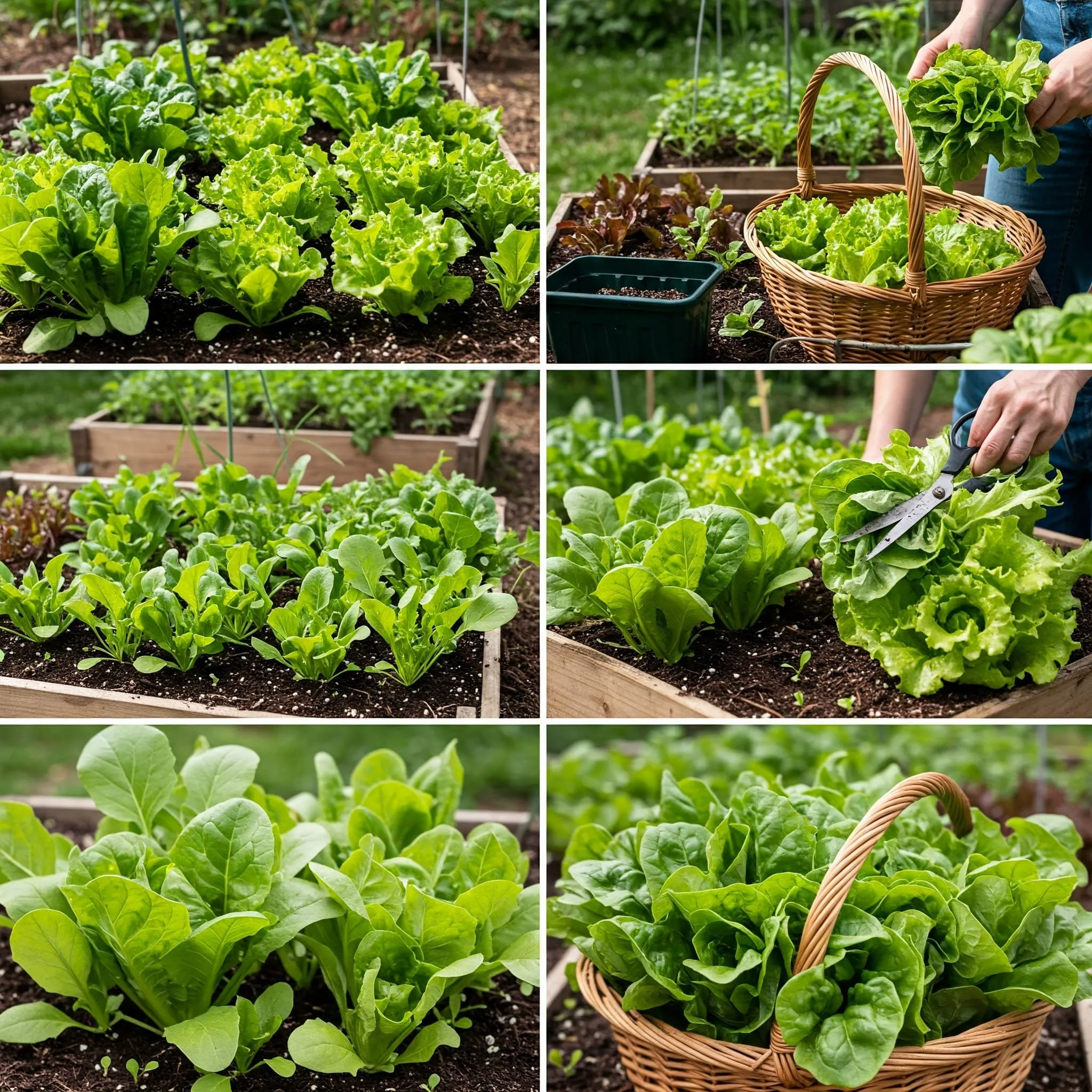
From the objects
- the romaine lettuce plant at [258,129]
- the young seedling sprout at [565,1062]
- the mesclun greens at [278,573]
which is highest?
the romaine lettuce plant at [258,129]

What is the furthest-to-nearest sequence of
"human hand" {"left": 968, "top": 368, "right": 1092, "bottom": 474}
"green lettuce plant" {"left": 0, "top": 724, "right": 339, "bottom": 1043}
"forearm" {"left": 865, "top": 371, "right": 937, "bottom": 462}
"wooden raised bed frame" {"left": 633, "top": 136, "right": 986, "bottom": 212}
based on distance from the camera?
"wooden raised bed frame" {"left": 633, "top": 136, "right": 986, "bottom": 212}
"forearm" {"left": 865, "top": 371, "right": 937, "bottom": 462}
"human hand" {"left": 968, "top": 368, "right": 1092, "bottom": 474}
"green lettuce plant" {"left": 0, "top": 724, "right": 339, "bottom": 1043}

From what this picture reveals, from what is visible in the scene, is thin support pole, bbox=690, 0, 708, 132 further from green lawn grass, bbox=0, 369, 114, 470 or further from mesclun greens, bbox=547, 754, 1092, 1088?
green lawn grass, bbox=0, 369, 114, 470

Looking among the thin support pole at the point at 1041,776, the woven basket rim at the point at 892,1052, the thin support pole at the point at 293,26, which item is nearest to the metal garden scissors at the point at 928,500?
the woven basket rim at the point at 892,1052

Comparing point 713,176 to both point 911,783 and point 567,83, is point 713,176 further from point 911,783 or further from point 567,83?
point 567,83

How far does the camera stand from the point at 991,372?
304 centimetres

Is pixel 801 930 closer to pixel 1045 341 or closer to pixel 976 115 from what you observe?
pixel 1045 341

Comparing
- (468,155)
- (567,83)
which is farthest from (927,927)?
(567,83)

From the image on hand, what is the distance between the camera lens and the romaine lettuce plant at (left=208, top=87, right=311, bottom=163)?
3.36 metres

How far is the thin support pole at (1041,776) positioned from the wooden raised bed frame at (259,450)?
2191 millimetres

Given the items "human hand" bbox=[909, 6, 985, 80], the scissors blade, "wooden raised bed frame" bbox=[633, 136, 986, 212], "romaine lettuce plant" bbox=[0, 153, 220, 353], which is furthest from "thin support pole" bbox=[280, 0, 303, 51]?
the scissors blade

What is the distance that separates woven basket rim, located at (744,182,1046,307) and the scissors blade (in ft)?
1.28

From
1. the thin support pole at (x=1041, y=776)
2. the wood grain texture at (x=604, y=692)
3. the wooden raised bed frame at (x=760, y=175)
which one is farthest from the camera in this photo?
the wooden raised bed frame at (x=760, y=175)

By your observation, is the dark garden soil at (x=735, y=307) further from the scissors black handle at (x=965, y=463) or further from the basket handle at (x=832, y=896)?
the basket handle at (x=832, y=896)

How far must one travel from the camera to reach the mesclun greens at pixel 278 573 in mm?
2488
